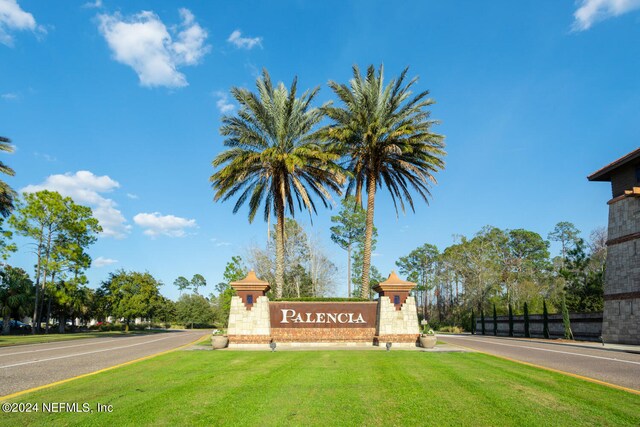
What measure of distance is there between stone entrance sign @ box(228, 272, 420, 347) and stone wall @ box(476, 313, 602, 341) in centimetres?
1932

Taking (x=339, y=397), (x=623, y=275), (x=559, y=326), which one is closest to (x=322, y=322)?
(x=339, y=397)

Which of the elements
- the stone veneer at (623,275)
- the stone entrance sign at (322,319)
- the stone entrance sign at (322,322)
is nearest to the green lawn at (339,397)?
the stone entrance sign at (322,319)

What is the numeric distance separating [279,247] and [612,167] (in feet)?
79.4

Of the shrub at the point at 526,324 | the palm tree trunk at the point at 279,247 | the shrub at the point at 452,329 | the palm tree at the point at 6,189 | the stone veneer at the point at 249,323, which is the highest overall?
the palm tree at the point at 6,189

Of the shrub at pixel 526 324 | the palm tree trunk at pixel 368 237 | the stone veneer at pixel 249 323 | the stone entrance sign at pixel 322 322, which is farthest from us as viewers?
the shrub at pixel 526 324

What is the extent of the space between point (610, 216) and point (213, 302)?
89021 mm

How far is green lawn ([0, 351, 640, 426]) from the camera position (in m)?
6.15

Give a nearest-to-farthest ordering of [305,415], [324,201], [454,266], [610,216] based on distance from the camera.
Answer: [305,415]
[324,201]
[610,216]
[454,266]

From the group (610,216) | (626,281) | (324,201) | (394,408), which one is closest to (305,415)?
(394,408)

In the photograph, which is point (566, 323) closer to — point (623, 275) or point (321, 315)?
point (623, 275)

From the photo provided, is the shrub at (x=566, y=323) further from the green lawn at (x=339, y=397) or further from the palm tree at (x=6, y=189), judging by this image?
the palm tree at (x=6, y=189)

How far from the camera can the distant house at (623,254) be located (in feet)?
86.1

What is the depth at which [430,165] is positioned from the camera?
24.5 m

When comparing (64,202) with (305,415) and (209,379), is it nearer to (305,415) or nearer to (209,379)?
(209,379)
